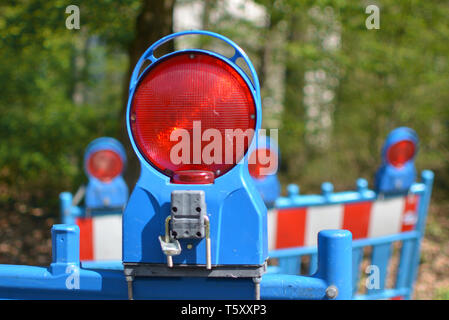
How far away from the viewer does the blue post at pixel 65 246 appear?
1.56 m

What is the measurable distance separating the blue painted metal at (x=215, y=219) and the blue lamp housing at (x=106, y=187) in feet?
6.31

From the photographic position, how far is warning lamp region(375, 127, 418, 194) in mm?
3910

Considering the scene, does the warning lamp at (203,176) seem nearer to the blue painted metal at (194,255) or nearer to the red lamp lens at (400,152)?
the blue painted metal at (194,255)

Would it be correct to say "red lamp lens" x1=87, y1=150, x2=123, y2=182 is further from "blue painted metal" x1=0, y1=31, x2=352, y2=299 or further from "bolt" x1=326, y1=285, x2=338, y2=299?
"bolt" x1=326, y1=285, x2=338, y2=299

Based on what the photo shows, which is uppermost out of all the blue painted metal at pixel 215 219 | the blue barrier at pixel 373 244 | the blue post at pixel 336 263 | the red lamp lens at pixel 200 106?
the red lamp lens at pixel 200 106

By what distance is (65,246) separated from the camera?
1575mm

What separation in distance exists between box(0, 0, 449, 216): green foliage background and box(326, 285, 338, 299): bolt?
3485 millimetres

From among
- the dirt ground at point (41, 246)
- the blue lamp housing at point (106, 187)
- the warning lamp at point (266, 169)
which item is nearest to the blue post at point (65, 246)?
the blue lamp housing at point (106, 187)

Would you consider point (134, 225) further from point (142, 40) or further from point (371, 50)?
point (371, 50)

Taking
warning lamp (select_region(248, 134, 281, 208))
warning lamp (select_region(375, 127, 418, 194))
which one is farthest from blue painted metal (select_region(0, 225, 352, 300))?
warning lamp (select_region(375, 127, 418, 194))

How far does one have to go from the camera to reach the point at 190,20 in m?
8.47

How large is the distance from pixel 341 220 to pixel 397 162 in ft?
2.01

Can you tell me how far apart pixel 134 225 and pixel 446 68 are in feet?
21.3
